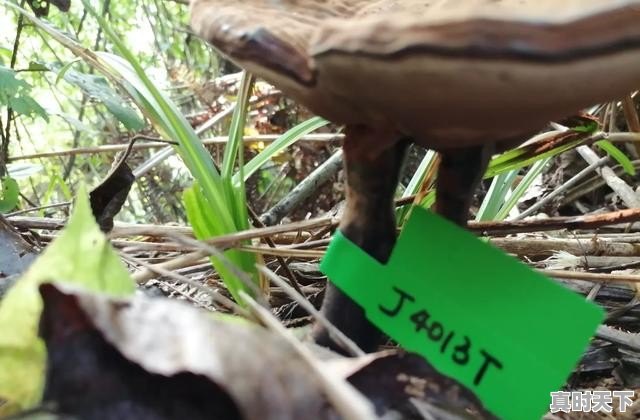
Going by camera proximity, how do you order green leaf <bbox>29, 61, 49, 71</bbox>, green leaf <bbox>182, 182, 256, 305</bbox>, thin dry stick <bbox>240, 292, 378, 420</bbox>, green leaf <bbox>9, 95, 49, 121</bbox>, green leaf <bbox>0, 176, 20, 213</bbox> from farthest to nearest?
green leaf <bbox>29, 61, 49, 71</bbox> → green leaf <bbox>9, 95, 49, 121</bbox> → green leaf <bbox>0, 176, 20, 213</bbox> → green leaf <bbox>182, 182, 256, 305</bbox> → thin dry stick <bbox>240, 292, 378, 420</bbox>

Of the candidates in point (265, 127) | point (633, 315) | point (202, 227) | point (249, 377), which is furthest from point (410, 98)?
point (265, 127)

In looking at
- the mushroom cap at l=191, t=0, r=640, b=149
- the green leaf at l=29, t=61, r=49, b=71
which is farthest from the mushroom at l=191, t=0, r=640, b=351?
the green leaf at l=29, t=61, r=49, b=71

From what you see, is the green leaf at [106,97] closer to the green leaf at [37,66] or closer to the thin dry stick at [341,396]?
the green leaf at [37,66]

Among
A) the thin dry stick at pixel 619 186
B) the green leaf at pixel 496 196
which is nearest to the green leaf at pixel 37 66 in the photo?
the green leaf at pixel 496 196

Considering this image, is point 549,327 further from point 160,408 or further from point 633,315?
point 633,315

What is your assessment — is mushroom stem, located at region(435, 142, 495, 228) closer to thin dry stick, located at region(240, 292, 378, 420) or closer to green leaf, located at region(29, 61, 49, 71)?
thin dry stick, located at region(240, 292, 378, 420)
